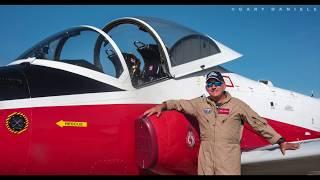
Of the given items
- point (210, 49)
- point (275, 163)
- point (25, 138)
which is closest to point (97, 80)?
point (25, 138)

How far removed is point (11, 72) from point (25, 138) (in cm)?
93

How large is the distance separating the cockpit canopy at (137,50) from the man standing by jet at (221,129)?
1273 millimetres

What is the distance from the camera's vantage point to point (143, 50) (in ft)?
21.2

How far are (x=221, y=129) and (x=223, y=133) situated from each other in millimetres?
50

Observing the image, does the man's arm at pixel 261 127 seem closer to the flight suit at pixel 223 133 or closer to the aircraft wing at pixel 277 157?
the flight suit at pixel 223 133

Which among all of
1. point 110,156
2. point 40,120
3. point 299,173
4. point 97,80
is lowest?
point 299,173

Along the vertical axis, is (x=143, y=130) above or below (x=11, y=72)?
below

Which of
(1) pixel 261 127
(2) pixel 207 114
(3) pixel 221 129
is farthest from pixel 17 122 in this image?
(1) pixel 261 127

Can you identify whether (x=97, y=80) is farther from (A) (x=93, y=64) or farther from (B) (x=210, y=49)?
(B) (x=210, y=49)

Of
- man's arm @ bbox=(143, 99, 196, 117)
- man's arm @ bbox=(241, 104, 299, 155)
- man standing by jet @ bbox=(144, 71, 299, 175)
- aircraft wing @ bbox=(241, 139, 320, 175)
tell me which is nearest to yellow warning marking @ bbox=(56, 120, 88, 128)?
man's arm @ bbox=(143, 99, 196, 117)

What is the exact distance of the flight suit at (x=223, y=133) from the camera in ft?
15.6

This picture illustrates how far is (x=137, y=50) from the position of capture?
6.42m
